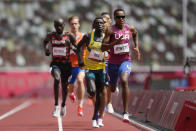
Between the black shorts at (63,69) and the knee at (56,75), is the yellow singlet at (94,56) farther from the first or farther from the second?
the black shorts at (63,69)

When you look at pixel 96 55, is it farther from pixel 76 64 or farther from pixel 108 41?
pixel 76 64

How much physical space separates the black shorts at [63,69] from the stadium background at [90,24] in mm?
21872

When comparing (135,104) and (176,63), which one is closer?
(135,104)

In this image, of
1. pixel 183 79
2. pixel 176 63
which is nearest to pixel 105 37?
pixel 183 79

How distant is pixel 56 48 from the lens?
1274cm

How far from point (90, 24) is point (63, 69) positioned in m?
26.5

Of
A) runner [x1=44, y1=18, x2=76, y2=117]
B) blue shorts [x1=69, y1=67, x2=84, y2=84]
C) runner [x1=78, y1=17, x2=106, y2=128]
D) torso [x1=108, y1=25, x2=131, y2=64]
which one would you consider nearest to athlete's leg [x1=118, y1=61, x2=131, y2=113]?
torso [x1=108, y1=25, x2=131, y2=64]

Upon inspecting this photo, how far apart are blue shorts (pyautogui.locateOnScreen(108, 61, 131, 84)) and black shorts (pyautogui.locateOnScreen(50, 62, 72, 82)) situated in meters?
1.76

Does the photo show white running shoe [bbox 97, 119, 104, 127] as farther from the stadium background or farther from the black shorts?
the stadium background

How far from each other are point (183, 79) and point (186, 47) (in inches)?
501

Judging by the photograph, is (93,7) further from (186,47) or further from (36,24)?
(186,47)

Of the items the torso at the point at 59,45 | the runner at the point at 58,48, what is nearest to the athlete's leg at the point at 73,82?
the runner at the point at 58,48

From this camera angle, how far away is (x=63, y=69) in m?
13.1

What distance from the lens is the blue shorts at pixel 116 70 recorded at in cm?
1109
